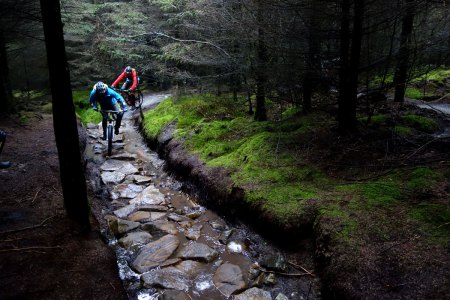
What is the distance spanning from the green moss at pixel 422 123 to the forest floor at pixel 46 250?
8023mm

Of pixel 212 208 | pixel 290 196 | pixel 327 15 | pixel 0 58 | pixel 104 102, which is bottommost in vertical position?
pixel 212 208

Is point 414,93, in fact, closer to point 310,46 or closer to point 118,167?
point 310,46

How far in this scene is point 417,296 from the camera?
3.68m

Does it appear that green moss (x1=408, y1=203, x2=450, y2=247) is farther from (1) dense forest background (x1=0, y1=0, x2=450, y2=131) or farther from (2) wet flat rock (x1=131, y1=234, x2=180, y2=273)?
(2) wet flat rock (x1=131, y1=234, x2=180, y2=273)

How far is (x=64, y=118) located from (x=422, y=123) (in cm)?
861

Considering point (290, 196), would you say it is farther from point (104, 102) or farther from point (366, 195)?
point (104, 102)

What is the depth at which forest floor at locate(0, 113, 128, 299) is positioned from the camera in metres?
4.02

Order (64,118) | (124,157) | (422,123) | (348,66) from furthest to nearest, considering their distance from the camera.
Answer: (124,157), (422,123), (348,66), (64,118)

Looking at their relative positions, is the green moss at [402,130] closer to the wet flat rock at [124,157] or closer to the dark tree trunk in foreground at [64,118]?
the dark tree trunk in foreground at [64,118]

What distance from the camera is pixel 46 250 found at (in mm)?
4633

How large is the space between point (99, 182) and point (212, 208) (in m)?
3.40

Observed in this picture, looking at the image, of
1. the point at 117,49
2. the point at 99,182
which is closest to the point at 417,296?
the point at 99,182

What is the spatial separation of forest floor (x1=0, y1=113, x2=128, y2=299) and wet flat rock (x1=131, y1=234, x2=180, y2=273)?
65cm

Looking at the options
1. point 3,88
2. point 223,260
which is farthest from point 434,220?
point 3,88
